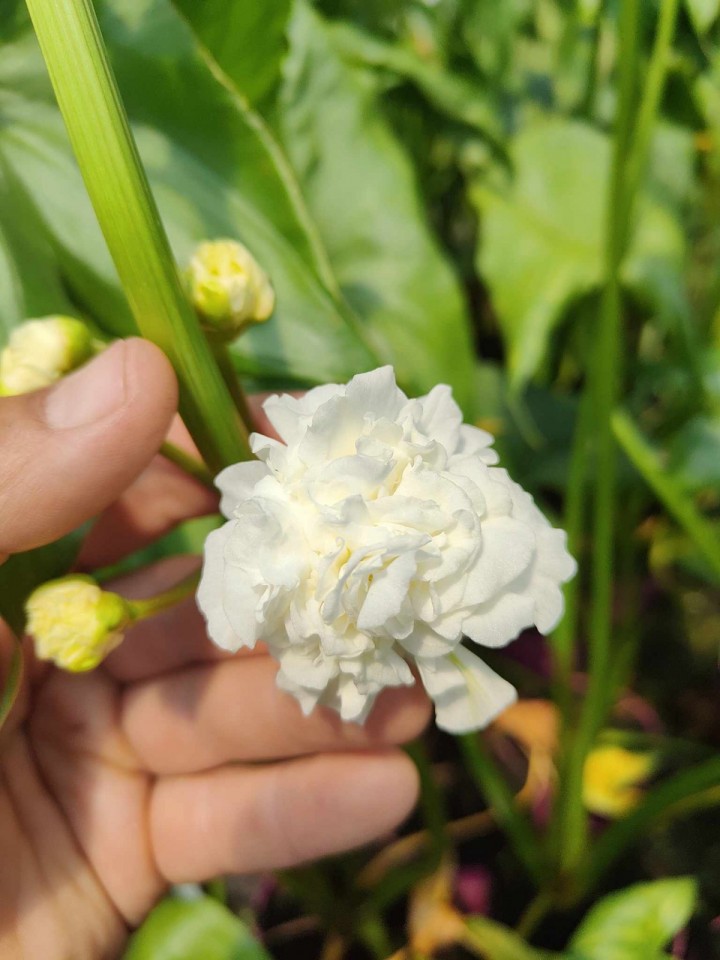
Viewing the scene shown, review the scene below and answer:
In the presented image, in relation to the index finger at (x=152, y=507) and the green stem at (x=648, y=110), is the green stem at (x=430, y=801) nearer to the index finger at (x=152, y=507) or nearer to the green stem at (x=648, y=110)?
the index finger at (x=152, y=507)

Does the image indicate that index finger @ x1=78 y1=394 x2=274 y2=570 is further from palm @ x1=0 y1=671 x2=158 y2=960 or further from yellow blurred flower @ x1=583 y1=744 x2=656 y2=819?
yellow blurred flower @ x1=583 y1=744 x2=656 y2=819

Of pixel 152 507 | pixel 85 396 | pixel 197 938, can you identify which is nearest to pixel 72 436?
pixel 85 396

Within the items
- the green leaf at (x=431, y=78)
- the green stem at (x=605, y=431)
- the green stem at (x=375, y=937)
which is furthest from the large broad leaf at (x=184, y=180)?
the green stem at (x=375, y=937)

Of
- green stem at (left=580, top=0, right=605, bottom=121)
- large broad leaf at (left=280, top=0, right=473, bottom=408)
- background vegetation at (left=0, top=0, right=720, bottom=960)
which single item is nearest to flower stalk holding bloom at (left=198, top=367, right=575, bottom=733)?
background vegetation at (left=0, top=0, right=720, bottom=960)

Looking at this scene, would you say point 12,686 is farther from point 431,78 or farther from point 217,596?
point 431,78

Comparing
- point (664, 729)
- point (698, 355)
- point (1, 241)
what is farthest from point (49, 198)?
point (664, 729)

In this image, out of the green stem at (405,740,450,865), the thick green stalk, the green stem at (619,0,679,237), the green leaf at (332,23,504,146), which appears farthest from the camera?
the green leaf at (332,23,504,146)
